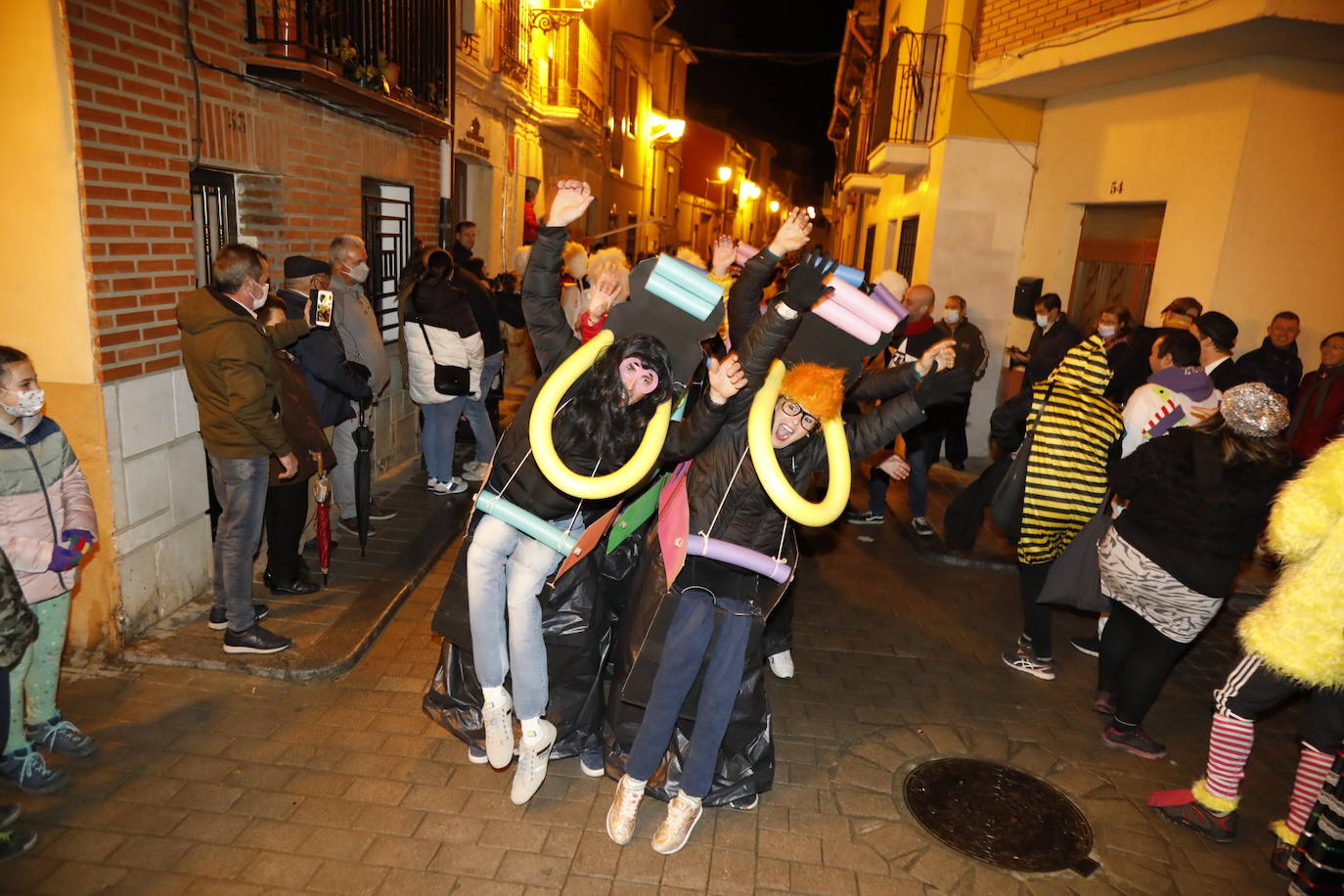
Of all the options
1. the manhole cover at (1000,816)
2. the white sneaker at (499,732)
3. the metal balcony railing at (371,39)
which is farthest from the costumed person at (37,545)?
the manhole cover at (1000,816)

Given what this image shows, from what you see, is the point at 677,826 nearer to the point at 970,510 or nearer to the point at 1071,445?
the point at 1071,445

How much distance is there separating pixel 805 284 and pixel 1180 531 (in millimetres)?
2204

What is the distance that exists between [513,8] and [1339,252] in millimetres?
9911

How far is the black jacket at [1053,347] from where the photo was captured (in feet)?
25.2

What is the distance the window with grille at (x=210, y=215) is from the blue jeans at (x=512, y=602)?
3349 millimetres

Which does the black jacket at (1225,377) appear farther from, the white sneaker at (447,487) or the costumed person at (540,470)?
the white sneaker at (447,487)

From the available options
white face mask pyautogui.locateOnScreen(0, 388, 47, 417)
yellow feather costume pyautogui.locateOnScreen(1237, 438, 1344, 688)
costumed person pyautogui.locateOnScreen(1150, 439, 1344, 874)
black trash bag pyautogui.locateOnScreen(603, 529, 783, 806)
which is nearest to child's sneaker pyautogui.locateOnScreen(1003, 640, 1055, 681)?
costumed person pyautogui.locateOnScreen(1150, 439, 1344, 874)

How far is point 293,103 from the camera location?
5.83 metres

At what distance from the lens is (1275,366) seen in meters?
6.88

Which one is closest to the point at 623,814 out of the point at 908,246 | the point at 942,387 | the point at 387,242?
the point at 942,387

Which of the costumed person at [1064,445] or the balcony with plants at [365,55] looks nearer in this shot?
the costumed person at [1064,445]

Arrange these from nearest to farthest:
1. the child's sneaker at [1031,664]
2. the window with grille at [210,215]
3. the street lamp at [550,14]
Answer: the child's sneaker at [1031,664] < the window with grille at [210,215] < the street lamp at [550,14]

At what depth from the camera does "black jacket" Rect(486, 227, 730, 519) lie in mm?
3229

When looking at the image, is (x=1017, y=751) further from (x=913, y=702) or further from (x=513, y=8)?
(x=513, y=8)
